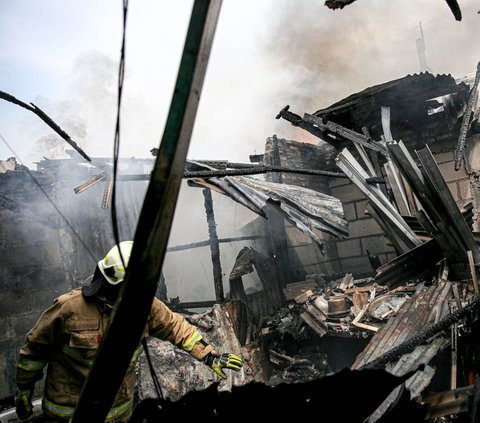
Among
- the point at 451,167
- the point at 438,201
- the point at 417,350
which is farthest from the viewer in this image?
the point at 451,167

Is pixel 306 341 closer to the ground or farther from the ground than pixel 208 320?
closer to the ground

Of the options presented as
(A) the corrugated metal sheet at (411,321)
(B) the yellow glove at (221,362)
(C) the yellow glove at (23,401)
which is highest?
(C) the yellow glove at (23,401)

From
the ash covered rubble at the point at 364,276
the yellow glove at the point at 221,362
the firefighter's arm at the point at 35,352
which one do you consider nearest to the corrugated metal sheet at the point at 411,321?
the ash covered rubble at the point at 364,276

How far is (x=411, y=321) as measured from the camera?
4277 mm

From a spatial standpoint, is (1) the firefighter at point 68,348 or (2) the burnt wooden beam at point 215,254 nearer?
(1) the firefighter at point 68,348

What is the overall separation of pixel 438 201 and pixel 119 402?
5.00m

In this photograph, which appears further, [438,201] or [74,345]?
[438,201]

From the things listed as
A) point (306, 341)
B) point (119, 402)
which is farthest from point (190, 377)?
point (306, 341)

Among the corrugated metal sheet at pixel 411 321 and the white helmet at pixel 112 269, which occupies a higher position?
the white helmet at pixel 112 269

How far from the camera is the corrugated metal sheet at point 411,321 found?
12.9 feet

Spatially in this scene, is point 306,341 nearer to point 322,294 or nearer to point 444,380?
point 322,294

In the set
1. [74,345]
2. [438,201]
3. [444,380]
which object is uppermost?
[438,201]

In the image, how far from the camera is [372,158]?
25.2 feet

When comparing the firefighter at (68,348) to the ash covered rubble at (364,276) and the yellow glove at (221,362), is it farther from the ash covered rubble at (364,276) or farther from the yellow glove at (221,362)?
the ash covered rubble at (364,276)
